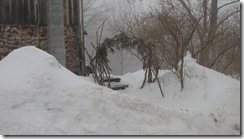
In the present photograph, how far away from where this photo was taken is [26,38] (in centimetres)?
876

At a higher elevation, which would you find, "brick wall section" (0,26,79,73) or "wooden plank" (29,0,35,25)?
"wooden plank" (29,0,35,25)

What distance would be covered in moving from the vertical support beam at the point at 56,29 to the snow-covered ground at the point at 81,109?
11.3ft

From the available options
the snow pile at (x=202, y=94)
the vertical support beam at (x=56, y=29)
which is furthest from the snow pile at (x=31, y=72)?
the vertical support beam at (x=56, y=29)

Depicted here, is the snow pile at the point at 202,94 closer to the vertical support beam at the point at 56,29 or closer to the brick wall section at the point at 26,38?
the vertical support beam at the point at 56,29

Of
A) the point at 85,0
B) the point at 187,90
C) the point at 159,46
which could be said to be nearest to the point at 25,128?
the point at 187,90

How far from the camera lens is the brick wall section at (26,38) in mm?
8453

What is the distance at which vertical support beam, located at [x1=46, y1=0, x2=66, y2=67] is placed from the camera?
29.4ft

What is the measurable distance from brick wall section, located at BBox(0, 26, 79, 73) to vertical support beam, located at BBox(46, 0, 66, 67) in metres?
0.22

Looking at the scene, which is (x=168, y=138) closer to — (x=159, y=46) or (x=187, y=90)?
(x=187, y=90)

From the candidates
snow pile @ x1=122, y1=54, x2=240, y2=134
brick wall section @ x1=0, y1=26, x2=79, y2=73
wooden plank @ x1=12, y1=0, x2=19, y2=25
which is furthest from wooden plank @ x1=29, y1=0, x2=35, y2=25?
snow pile @ x1=122, y1=54, x2=240, y2=134

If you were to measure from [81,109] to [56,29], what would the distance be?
197 inches

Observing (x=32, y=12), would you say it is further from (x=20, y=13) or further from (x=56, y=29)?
(x=56, y=29)

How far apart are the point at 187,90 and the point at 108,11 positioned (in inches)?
1335

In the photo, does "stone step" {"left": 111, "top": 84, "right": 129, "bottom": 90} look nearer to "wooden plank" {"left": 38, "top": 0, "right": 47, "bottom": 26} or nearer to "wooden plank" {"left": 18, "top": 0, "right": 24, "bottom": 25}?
"wooden plank" {"left": 38, "top": 0, "right": 47, "bottom": 26}
